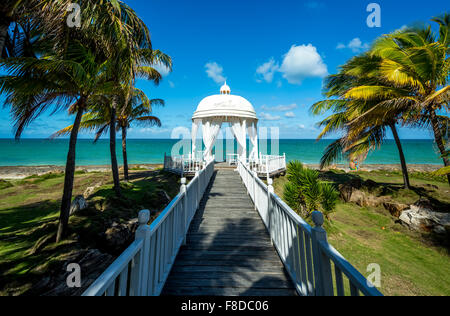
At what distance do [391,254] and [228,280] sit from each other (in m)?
5.77

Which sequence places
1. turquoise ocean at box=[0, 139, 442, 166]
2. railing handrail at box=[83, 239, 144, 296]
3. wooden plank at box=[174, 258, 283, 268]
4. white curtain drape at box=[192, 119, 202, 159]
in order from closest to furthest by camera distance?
railing handrail at box=[83, 239, 144, 296] < wooden plank at box=[174, 258, 283, 268] < white curtain drape at box=[192, 119, 202, 159] < turquoise ocean at box=[0, 139, 442, 166]

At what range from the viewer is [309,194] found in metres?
6.67

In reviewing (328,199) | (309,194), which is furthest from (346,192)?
(309,194)

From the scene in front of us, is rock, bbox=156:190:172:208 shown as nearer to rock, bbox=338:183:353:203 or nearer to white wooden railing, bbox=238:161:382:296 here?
white wooden railing, bbox=238:161:382:296

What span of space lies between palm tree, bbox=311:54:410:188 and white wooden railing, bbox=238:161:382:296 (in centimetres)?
670

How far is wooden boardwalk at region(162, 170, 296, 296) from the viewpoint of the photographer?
2908 mm

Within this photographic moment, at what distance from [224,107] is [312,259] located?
12.2 metres

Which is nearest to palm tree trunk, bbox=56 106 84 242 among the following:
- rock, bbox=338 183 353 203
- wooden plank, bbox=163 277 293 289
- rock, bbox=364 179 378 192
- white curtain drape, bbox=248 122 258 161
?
wooden plank, bbox=163 277 293 289

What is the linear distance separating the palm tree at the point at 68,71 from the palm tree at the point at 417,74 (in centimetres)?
915

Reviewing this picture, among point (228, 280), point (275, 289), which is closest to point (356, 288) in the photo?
point (275, 289)

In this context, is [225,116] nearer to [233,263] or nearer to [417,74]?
[417,74]

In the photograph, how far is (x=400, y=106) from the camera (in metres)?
7.65

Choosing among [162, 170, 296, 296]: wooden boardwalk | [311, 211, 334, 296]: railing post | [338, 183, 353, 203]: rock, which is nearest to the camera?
[311, 211, 334, 296]: railing post
